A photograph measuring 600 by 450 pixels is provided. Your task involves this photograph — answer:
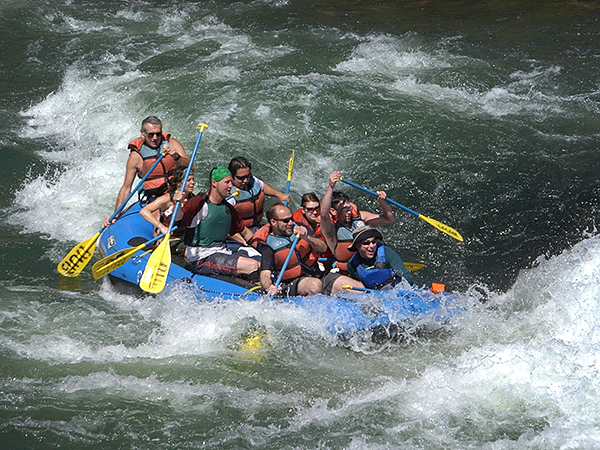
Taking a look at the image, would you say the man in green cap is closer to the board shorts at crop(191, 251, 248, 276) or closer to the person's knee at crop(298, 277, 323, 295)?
the board shorts at crop(191, 251, 248, 276)

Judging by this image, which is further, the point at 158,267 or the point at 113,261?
the point at 113,261

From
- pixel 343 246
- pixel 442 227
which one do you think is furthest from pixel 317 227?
pixel 442 227

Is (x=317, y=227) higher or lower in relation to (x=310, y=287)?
higher

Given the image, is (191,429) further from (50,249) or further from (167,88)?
(167,88)

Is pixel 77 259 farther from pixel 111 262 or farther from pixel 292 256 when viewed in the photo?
pixel 292 256

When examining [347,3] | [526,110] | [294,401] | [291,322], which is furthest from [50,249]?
[347,3]

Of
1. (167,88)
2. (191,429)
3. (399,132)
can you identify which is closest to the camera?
(191,429)

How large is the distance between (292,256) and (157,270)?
1100mm

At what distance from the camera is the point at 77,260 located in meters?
6.59

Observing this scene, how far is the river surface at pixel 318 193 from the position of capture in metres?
4.76

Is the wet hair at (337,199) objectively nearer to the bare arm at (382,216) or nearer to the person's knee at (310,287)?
the bare arm at (382,216)

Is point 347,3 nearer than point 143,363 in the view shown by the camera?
No

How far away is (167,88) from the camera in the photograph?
A: 1012 cm

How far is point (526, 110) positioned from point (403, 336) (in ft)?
16.1
